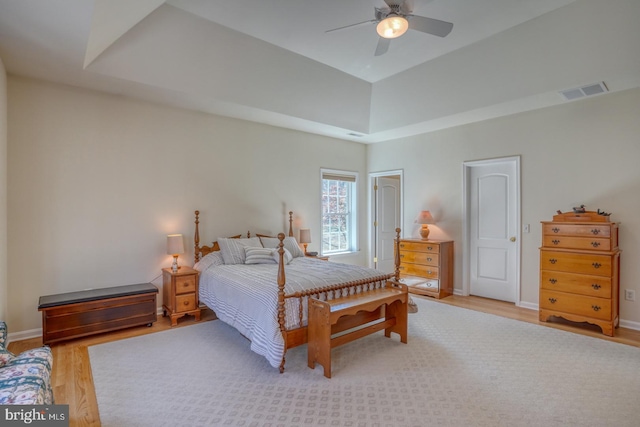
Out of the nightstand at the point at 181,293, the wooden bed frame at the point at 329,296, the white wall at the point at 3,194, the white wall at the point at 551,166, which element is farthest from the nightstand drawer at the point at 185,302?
the white wall at the point at 551,166

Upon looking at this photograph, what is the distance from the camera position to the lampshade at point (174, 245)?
426 cm

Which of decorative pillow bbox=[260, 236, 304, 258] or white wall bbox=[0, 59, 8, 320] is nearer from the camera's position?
white wall bbox=[0, 59, 8, 320]

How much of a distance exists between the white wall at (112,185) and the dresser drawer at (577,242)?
4.01 m

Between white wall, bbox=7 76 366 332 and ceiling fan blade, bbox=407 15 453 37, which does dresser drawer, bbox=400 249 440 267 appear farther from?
ceiling fan blade, bbox=407 15 453 37

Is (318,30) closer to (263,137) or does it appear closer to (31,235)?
(263,137)

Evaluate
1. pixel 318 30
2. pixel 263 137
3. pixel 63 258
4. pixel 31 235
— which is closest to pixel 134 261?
pixel 63 258

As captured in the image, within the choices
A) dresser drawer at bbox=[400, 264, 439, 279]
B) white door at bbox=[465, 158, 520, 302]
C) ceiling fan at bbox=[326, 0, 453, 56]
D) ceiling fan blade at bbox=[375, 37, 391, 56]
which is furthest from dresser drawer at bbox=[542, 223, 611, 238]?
ceiling fan blade at bbox=[375, 37, 391, 56]

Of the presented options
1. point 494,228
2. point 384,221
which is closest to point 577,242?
point 494,228

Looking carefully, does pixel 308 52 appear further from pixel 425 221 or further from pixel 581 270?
pixel 581 270

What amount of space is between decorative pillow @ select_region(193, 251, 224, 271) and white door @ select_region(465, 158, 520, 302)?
4044 mm

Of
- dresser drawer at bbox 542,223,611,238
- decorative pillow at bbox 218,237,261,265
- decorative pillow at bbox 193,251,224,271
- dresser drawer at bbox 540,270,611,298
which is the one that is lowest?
dresser drawer at bbox 540,270,611,298

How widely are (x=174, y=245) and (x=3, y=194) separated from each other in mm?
1736

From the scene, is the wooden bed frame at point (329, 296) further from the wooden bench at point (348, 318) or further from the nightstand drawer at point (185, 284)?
the nightstand drawer at point (185, 284)

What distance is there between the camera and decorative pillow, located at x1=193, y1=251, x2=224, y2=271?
439cm
